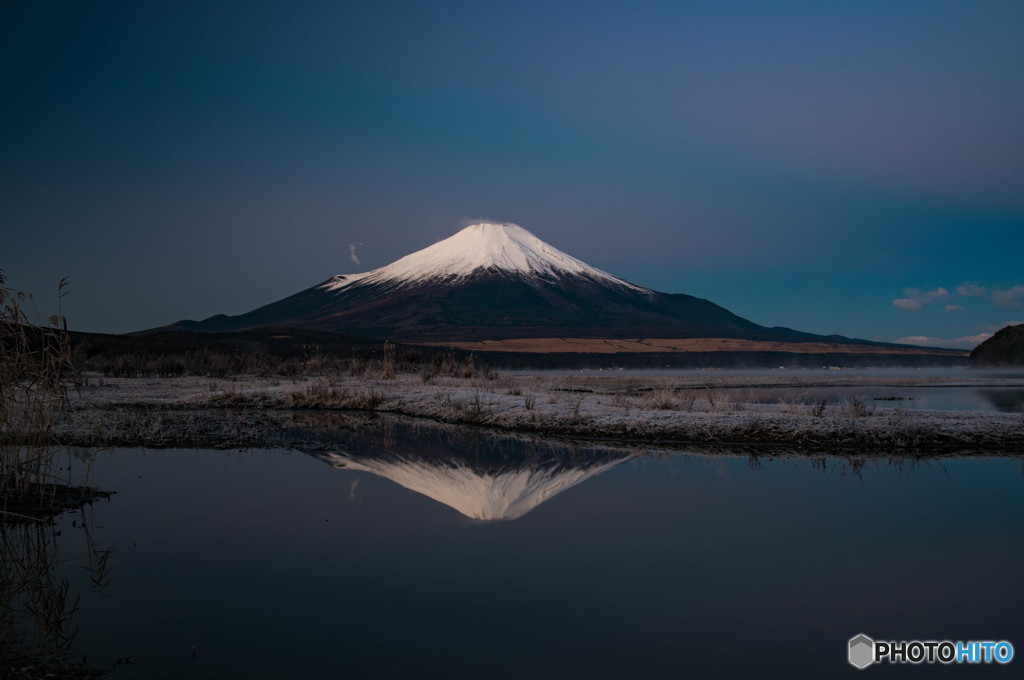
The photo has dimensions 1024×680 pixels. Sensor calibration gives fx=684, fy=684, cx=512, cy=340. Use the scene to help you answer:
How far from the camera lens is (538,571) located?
5777 mm

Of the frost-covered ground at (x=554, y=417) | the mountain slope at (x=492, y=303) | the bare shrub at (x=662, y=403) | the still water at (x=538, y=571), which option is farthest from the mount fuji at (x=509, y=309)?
the still water at (x=538, y=571)

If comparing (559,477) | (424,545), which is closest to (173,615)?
(424,545)

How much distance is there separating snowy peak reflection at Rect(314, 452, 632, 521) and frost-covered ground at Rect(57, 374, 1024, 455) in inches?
117

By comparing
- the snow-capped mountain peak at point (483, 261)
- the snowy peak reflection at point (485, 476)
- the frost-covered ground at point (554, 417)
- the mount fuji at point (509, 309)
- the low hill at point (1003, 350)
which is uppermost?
the snow-capped mountain peak at point (483, 261)

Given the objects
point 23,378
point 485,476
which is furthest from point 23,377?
point 485,476

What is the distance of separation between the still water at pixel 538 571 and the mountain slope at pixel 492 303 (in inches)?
3486

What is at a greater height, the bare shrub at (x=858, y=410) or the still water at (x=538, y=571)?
the bare shrub at (x=858, y=410)

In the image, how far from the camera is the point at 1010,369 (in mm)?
46719

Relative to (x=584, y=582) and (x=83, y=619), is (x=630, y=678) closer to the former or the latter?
(x=584, y=582)

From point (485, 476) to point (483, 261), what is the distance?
148 meters

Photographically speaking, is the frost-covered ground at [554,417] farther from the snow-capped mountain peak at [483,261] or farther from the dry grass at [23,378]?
the snow-capped mountain peak at [483,261]

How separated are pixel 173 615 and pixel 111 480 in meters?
6.02

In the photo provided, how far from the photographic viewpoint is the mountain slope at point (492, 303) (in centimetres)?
11481

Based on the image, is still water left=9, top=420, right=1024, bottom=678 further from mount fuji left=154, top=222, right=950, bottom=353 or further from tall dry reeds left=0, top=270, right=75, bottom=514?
mount fuji left=154, top=222, right=950, bottom=353
